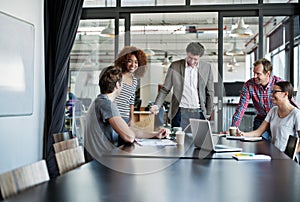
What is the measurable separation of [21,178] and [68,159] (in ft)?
2.07

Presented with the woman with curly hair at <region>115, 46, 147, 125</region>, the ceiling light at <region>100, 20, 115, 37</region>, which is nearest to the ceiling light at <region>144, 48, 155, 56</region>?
the woman with curly hair at <region>115, 46, 147, 125</region>

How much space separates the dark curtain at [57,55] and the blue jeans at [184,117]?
1.88 m

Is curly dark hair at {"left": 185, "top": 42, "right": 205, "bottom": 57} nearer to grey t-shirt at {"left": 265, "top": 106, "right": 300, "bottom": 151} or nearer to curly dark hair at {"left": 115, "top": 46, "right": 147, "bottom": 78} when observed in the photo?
curly dark hair at {"left": 115, "top": 46, "right": 147, "bottom": 78}

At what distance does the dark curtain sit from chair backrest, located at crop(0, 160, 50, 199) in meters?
3.76

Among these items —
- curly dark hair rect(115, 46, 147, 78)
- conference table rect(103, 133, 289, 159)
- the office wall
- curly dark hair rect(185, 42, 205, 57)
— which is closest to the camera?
conference table rect(103, 133, 289, 159)

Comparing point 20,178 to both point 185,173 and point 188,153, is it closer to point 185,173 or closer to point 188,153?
point 185,173

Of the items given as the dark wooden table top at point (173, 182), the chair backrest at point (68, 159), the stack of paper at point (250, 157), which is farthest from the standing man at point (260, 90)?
the chair backrest at point (68, 159)

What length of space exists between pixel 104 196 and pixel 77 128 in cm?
444

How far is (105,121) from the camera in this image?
2.90m

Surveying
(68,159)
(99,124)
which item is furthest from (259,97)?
(68,159)

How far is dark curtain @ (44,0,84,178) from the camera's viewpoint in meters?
5.42

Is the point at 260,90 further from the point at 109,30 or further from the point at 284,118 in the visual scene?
the point at 109,30

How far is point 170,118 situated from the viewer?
4086 millimetres

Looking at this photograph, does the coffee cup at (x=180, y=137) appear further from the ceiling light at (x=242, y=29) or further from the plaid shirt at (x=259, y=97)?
the ceiling light at (x=242, y=29)
